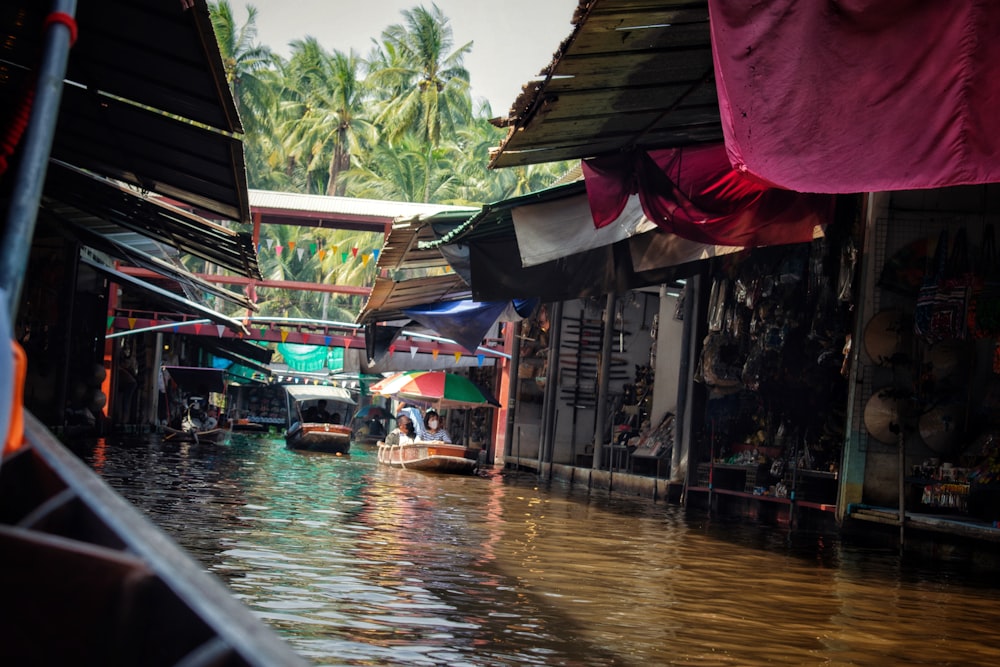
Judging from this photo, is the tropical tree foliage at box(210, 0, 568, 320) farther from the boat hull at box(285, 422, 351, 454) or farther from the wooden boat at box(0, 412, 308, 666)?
the wooden boat at box(0, 412, 308, 666)

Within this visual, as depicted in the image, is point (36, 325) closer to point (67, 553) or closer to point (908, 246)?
point (908, 246)

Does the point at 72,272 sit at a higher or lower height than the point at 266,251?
lower

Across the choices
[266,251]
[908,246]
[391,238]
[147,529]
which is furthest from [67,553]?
[266,251]

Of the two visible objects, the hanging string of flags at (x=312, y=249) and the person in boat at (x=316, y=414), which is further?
the person in boat at (x=316, y=414)

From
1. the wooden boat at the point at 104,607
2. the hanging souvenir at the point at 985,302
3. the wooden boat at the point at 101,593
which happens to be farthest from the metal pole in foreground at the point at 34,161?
the hanging souvenir at the point at 985,302

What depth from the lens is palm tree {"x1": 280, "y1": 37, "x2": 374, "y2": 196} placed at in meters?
50.9

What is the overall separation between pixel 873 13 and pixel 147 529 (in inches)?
206

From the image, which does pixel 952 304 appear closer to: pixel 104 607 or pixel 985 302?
pixel 985 302

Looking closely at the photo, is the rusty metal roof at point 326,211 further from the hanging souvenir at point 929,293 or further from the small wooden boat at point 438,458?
the hanging souvenir at point 929,293

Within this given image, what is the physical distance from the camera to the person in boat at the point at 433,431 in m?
23.8

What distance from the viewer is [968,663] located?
5375mm

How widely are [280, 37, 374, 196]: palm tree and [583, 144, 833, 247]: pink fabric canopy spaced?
139 feet

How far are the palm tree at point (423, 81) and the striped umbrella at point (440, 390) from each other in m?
22.0

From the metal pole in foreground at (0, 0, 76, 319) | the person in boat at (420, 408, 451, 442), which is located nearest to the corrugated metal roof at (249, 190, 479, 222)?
the person in boat at (420, 408, 451, 442)
